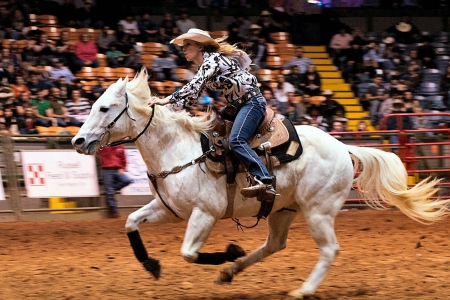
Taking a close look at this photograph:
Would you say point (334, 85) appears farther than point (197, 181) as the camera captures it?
Yes

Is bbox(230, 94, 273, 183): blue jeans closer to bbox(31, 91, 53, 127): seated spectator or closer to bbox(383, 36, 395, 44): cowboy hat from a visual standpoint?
bbox(31, 91, 53, 127): seated spectator

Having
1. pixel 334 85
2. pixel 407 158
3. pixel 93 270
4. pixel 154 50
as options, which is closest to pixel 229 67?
pixel 93 270

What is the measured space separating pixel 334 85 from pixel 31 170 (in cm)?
950

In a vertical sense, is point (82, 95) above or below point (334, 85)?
above

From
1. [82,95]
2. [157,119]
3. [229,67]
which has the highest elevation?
[229,67]

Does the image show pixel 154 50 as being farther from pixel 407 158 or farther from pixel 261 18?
pixel 407 158

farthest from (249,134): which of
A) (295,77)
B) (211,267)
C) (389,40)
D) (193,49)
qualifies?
(389,40)

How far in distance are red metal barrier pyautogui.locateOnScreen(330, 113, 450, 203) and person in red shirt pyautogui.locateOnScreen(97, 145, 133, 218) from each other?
3.55 metres

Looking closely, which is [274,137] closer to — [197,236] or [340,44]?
[197,236]

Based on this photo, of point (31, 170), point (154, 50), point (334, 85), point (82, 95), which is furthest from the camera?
point (334, 85)

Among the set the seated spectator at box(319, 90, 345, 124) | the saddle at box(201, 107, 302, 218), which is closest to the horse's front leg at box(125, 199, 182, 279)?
the saddle at box(201, 107, 302, 218)

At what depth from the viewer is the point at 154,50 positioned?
1563 centimetres

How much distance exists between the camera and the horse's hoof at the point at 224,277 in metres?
6.21

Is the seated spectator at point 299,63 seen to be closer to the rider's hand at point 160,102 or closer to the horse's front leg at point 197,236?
the rider's hand at point 160,102
